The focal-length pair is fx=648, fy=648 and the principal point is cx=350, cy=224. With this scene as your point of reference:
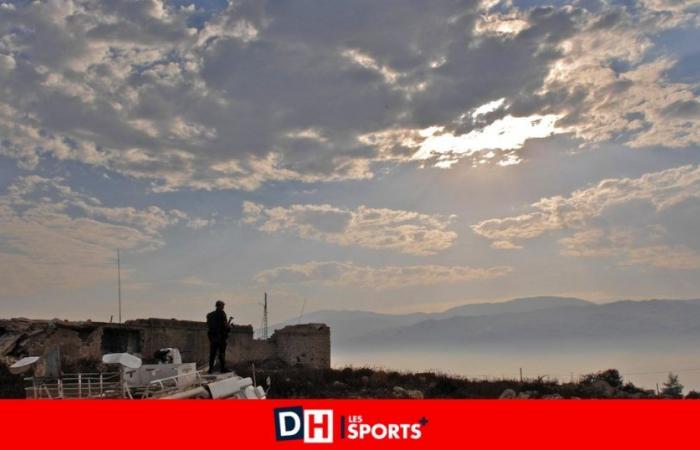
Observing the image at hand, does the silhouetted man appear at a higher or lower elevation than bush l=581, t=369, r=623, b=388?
higher

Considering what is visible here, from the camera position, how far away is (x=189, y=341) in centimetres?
4347

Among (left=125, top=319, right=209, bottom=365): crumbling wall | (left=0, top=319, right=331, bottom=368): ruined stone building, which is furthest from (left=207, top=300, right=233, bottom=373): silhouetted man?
(left=125, top=319, right=209, bottom=365): crumbling wall

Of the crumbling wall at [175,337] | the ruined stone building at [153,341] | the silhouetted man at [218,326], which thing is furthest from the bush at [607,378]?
the silhouetted man at [218,326]

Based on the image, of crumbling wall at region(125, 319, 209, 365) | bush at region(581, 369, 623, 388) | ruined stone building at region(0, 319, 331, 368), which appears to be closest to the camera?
ruined stone building at region(0, 319, 331, 368)

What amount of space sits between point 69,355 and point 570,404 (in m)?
28.5

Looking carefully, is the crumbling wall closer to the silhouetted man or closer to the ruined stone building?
the ruined stone building

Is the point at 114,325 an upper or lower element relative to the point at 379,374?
upper

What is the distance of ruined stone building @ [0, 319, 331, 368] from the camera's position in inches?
1237

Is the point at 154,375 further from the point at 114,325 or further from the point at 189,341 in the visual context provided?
the point at 189,341

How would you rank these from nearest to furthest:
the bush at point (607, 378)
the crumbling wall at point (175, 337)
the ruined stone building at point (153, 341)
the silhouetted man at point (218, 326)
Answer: the silhouetted man at point (218, 326) < the ruined stone building at point (153, 341) < the bush at point (607, 378) < the crumbling wall at point (175, 337)

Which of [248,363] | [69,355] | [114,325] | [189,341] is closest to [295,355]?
[248,363]

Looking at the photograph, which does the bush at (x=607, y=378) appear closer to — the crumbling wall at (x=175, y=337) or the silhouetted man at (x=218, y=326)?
the crumbling wall at (x=175, y=337)

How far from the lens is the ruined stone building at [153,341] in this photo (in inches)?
1237

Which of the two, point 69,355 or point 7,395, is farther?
point 69,355
